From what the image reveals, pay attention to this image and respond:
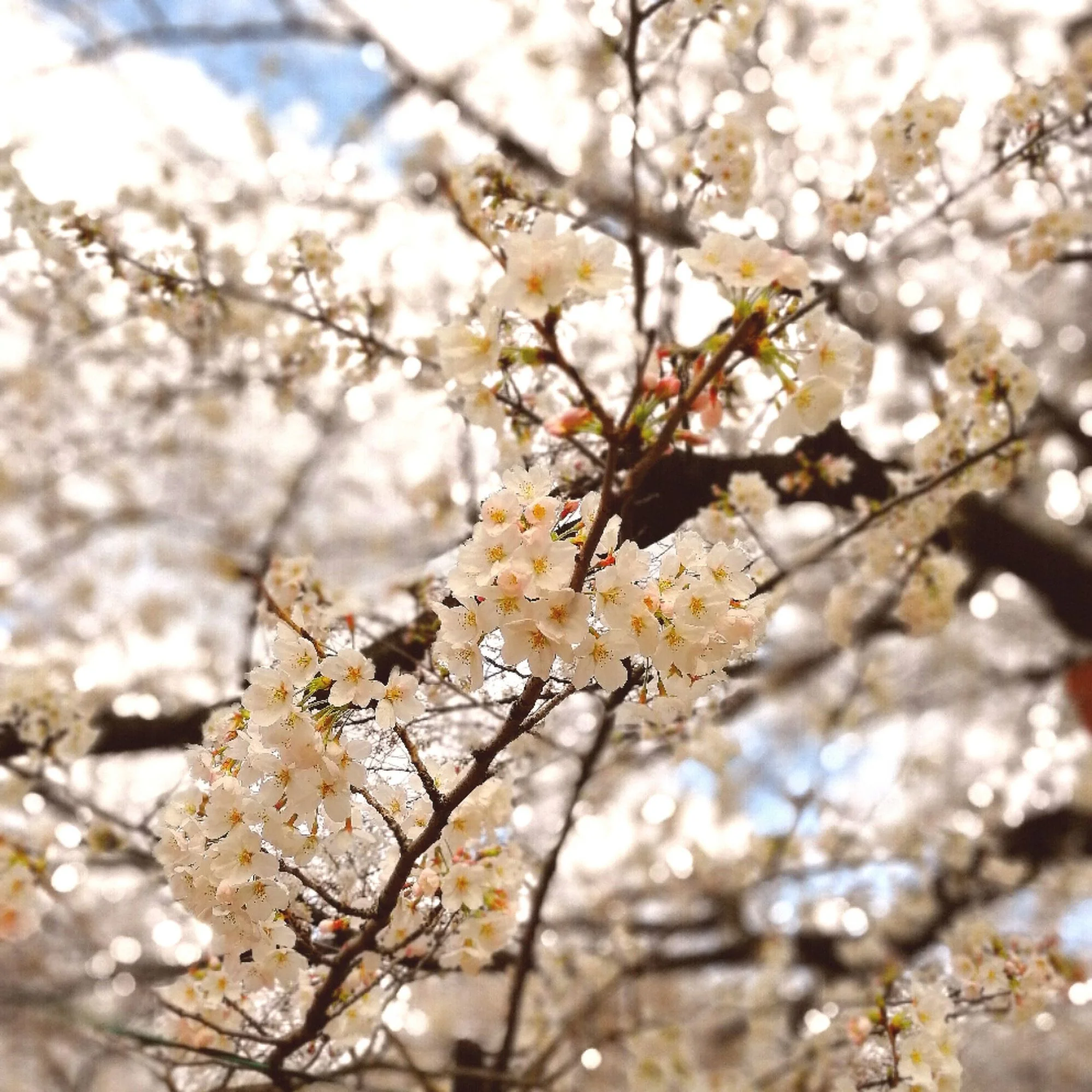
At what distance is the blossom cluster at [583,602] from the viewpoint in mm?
1050

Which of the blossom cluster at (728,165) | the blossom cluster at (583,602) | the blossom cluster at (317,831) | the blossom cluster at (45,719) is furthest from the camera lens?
the blossom cluster at (45,719)

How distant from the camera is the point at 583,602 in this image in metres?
1.05

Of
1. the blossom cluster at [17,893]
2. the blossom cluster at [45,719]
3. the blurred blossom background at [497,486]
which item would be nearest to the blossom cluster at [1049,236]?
the blurred blossom background at [497,486]

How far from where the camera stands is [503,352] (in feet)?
4.17

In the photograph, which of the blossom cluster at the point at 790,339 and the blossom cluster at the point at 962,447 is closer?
the blossom cluster at the point at 790,339

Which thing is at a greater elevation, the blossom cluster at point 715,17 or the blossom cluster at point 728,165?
the blossom cluster at point 715,17

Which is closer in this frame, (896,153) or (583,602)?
(583,602)

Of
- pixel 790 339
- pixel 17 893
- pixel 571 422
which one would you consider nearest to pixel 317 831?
pixel 571 422

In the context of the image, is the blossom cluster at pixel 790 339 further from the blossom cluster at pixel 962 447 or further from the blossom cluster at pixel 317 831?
the blossom cluster at pixel 962 447

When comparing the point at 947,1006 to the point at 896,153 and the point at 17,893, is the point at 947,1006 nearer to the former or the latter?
the point at 896,153

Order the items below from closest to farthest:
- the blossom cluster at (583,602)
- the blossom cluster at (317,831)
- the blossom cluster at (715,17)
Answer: the blossom cluster at (583,602) < the blossom cluster at (317,831) < the blossom cluster at (715,17)

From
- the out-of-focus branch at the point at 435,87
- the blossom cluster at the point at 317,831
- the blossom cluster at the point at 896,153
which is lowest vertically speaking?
the blossom cluster at the point at 317,831

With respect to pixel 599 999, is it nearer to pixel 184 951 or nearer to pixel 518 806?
pixel 518 806

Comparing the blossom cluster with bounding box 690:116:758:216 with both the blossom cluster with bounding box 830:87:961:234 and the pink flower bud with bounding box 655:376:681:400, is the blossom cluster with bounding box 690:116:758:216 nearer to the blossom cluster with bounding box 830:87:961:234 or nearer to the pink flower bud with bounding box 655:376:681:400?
the blossom cluster with bounding box 830:87:961:234
